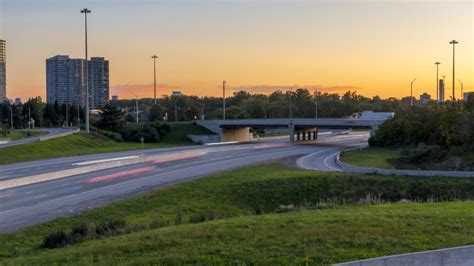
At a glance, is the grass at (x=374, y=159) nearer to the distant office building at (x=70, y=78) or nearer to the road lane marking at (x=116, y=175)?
the road lane marking at (x=116, y=175)

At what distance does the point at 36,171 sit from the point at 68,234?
2408 cm

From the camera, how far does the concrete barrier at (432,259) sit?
1047 centimetres

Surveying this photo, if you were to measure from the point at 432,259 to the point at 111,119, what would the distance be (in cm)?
7679

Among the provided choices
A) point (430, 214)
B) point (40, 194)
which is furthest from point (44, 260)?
point (40, 194)

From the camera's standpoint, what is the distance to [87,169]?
134ft

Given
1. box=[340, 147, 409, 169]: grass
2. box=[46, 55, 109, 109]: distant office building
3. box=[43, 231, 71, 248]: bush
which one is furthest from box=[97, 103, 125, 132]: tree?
box=[46, 55, 109, 109]: distant office building

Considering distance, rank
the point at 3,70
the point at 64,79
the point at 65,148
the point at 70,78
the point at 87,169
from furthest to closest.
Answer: the point at 64,79
the point at 70,78
the point at 3,70
the point at 65,148
the point at 87,169

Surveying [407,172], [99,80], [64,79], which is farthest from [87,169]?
[99,80]

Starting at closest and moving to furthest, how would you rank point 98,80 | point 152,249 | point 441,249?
1. point 441,249
2. point 152,249
3. point 98,80

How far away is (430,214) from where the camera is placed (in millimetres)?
15953

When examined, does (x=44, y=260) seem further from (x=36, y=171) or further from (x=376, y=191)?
(x=36, y=171)

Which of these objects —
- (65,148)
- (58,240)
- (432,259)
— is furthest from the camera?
(65,148)

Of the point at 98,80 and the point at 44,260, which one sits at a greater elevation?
the point at 98,80

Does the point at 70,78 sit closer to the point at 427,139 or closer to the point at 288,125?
the point at 288,125
